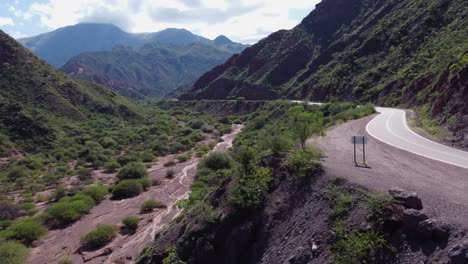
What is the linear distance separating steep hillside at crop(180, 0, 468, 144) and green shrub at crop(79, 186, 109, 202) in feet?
96.5

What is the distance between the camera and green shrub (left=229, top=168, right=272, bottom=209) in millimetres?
14279

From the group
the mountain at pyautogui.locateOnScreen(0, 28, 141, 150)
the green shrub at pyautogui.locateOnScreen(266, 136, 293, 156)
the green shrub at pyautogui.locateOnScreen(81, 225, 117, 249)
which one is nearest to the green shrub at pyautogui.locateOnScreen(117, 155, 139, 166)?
the mountain at pyautogui.locateOnScreen(0, 28, 141, 150)

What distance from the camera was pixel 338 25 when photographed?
111 metres

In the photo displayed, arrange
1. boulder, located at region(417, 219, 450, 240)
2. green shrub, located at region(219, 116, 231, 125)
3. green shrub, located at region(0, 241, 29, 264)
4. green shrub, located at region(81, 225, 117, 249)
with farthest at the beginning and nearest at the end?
green shrub, located at region(219, 116, 231, 125) < green shrub, located at region(81, 225, 117, 249) < green shrub, located at region(0, 241, 29, 264) < boulder, located at region(417, 219, 450, 240)

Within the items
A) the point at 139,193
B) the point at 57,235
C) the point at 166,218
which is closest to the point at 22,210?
the point at 57,235

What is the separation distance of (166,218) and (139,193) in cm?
960

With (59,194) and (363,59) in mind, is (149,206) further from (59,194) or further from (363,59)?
(363,59)

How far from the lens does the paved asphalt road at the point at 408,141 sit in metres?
16.0

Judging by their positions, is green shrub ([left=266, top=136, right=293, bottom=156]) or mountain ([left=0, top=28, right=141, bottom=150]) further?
mountain ([left=0, top=28, right=141, bottom=150])

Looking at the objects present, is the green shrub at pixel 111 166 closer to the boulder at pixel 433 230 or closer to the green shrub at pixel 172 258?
the green shrub at pixel 172 258

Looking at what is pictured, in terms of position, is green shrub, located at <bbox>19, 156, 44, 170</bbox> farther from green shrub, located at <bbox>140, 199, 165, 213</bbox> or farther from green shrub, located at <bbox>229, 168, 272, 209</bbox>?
green shrub, located at <bbox>229, 168, 272, 209</bbox>

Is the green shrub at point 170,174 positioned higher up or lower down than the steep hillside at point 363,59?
lower down

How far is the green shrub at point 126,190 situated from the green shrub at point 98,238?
993 cm

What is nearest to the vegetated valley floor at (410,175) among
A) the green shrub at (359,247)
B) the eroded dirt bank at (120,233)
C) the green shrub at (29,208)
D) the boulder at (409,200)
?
the boulder at (409,200)
